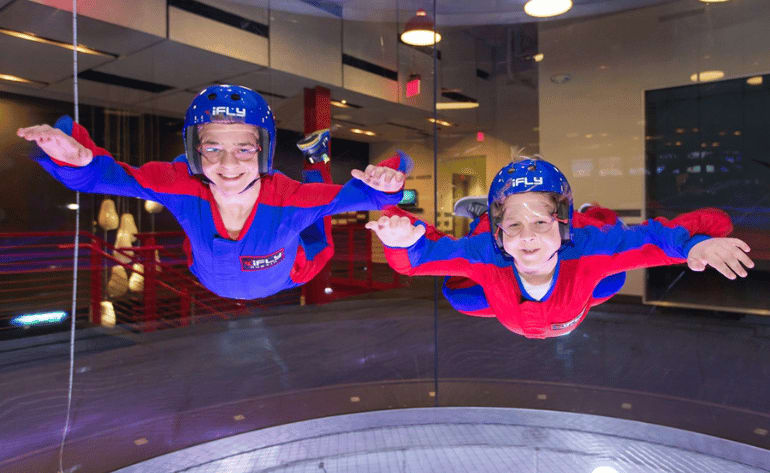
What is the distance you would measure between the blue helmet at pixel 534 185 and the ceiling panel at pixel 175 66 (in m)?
2.17

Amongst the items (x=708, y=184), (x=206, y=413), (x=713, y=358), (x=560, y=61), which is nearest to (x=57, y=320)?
(x=206, y=413)

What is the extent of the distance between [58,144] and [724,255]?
7.31 ft

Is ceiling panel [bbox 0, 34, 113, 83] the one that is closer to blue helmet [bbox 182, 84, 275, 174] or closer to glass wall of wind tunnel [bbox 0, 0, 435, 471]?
glass wall of wind tunnel [bbox 0, 0, 435, 471]

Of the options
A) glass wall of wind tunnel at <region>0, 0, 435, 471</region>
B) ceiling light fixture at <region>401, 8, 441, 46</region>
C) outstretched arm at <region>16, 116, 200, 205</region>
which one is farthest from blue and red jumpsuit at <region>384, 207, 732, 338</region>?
ceiling light fixture at <region>401, 8, 441, 46</region>

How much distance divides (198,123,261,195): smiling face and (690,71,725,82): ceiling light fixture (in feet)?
18.6

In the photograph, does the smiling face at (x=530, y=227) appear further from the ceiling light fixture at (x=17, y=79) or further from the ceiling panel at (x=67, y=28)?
the ceiling light fixture at (x=17, y=79)

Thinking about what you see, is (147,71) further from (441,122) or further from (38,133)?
(441,122)

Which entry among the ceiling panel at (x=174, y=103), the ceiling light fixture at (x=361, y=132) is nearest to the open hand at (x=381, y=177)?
the ceiling light fixture at (x=361, y=132)

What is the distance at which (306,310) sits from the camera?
680cm

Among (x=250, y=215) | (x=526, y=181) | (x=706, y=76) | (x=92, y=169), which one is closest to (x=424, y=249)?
(x=526, y=181)

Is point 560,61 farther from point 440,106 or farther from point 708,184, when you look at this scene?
point 708,184

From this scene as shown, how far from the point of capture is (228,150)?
167 cm

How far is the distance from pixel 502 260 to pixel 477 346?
160 inches

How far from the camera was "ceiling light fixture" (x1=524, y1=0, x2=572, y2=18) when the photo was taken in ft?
17.2
